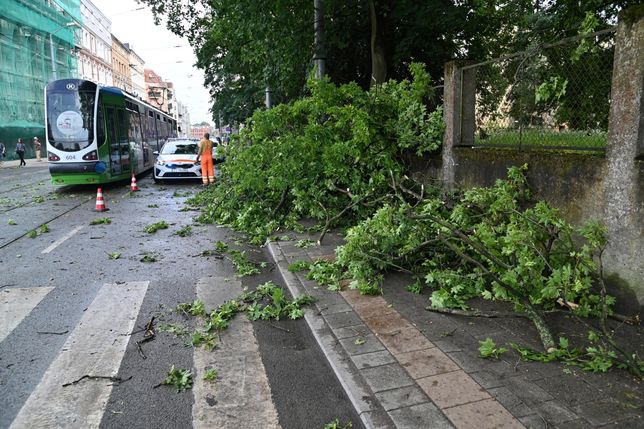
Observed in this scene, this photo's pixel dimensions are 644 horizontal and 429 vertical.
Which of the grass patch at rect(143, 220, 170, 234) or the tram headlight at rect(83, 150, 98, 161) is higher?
the tram headlight at rect(83, 150, 98, 161)

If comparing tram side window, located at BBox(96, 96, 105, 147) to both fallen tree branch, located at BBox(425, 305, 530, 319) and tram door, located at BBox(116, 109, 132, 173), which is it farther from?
fallen tree branch, located at BBox(425, 305, 530, 319)

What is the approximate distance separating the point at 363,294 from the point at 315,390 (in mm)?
1749

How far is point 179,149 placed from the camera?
19125mm

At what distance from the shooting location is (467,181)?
6875 millimetres

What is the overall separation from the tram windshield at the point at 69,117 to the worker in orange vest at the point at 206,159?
11.2 feet

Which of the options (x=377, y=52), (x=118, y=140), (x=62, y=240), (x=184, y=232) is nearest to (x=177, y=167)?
(x=118, y=140)

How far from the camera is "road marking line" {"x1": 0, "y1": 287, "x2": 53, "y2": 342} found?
4.75 meters

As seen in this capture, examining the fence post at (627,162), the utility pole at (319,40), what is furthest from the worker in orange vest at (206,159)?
the fence post at (627,162)

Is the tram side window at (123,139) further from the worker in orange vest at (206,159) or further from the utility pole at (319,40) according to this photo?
the utility pole at (319,40)

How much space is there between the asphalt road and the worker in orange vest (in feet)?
27.4

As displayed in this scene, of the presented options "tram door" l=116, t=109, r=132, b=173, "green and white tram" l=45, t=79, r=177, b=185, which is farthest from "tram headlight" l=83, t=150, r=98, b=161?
"tram door" l=116, t=109, r=132, b=173

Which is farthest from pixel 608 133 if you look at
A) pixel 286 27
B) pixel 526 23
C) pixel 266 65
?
pixel 266 65

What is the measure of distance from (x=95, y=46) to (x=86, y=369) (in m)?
74.1

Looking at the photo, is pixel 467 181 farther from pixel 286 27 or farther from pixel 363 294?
pixel 286 27
